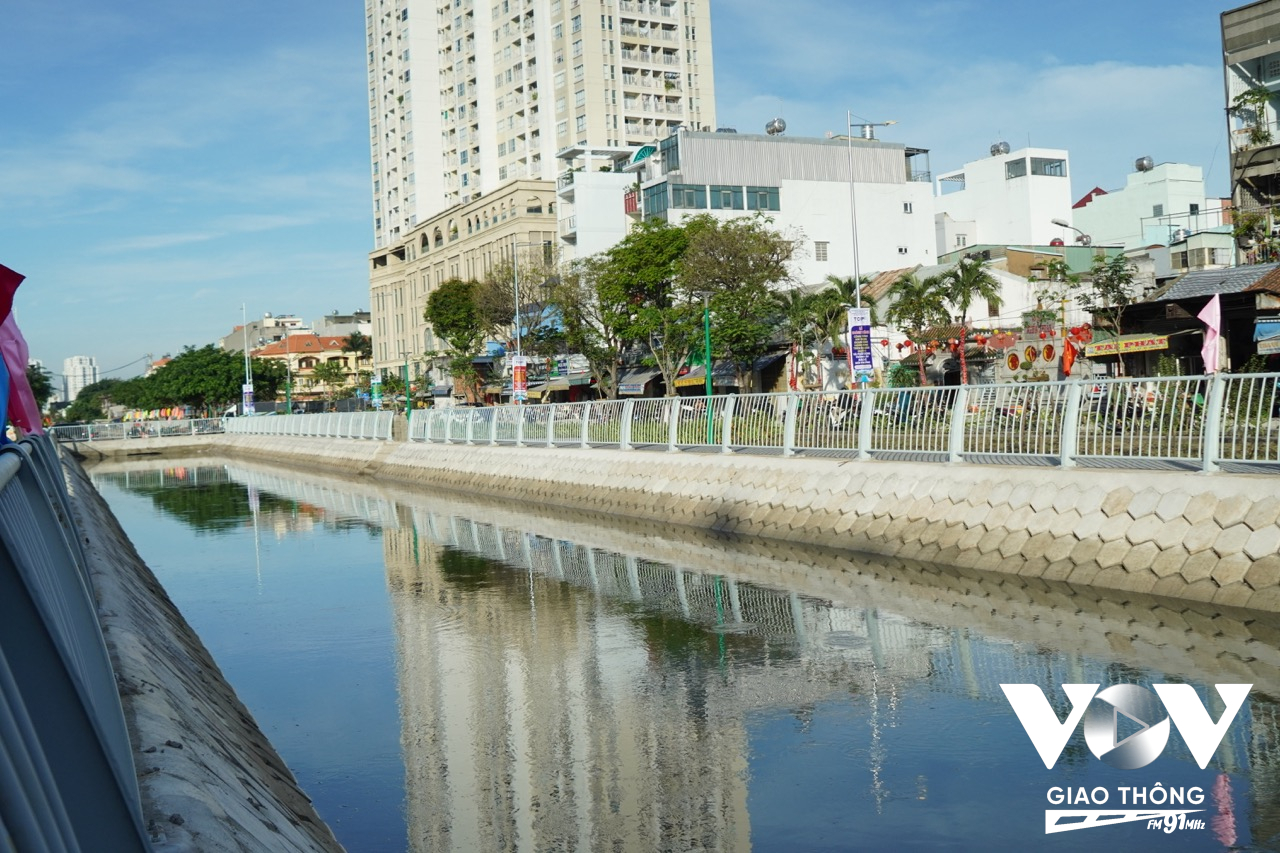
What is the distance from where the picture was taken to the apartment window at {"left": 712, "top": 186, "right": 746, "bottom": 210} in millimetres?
61031

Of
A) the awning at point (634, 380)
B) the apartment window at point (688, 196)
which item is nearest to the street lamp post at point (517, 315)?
the awning at point (634, 380)

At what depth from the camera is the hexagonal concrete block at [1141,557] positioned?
12.1 m

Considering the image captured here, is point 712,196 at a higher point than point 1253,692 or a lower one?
higher

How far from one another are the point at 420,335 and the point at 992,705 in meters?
91.1

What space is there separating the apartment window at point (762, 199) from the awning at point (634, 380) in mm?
11197

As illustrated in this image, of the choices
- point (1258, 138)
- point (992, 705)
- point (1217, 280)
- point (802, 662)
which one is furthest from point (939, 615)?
point (1258, 138)

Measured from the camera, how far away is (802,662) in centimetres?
1063

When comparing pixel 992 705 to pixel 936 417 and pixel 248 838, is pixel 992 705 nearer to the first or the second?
pixel 248 838

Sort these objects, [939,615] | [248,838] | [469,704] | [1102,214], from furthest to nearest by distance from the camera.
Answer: [1102,214]
[939,615]
[469,704]
[248,838]

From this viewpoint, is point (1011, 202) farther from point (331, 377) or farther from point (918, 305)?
point (331, 377)

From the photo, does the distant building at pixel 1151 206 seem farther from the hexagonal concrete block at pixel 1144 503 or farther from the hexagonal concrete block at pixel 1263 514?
the hexagonal concrete block at pixel 1263 514

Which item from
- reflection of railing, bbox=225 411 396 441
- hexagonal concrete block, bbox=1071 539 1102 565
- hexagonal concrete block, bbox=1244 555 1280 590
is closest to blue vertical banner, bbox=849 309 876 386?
hexagonal concrete block, bbox=1071 539 1102 565

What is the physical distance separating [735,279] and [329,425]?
68.2 ft

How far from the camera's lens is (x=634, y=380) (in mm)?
56688
